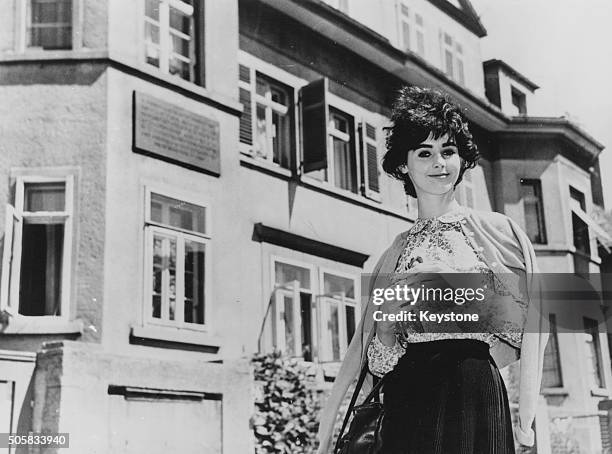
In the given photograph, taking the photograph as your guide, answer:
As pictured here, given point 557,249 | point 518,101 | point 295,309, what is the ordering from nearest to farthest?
point 295,309
point 557,249
point 518,101

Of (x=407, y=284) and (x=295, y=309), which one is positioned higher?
(x=295, y=309)

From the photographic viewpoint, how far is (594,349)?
8320mm

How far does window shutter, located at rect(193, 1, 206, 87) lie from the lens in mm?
5562

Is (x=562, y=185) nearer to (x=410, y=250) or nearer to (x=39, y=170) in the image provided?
(x=39, y=170)

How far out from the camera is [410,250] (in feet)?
7.43

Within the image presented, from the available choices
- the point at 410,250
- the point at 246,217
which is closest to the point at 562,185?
the point at 246,217

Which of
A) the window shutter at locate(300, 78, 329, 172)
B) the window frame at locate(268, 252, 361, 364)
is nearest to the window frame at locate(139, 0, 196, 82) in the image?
the window shutter at locate(300, 78, 329, 172)

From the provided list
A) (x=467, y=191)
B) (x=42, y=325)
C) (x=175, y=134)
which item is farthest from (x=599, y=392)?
(x=42, y=325)

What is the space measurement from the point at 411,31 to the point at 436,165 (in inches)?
233

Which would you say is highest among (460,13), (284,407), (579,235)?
(460,13)

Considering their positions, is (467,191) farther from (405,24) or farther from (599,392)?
(599,392)

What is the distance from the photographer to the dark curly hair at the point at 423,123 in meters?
2.25

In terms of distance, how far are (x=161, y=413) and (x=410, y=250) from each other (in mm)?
2689

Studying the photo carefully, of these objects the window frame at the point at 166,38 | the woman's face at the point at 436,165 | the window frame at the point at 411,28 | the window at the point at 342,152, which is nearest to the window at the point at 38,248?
the window frame at the point at 166,38
